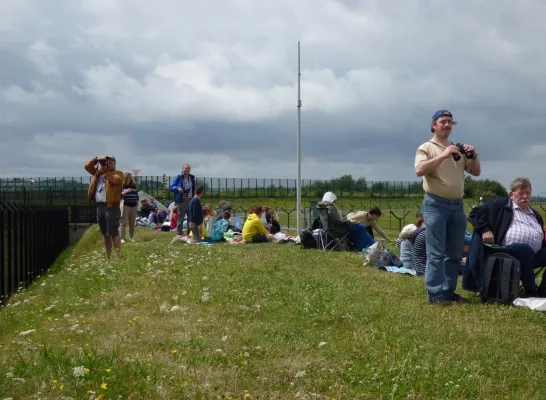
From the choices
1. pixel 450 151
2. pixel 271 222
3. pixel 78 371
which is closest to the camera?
pixel 78 371

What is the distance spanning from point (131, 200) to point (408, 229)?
25.0 feet

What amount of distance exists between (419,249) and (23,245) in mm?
6714

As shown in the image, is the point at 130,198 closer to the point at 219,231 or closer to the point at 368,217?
the point at 219,231

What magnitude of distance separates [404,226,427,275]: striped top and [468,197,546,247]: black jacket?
220 centimetres

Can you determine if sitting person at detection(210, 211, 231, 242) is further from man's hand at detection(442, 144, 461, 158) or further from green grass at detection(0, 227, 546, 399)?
man's hand at detection(442, 144, 461, 158)

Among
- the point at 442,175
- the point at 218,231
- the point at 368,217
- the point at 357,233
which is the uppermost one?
the point at 442,175

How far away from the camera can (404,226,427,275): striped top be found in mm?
9945

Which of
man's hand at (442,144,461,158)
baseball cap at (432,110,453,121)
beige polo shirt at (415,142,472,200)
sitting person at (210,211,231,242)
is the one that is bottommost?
sitting person at (210,211,231,242)

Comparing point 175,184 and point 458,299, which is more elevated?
point 175,184

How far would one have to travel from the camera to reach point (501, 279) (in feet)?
24.3

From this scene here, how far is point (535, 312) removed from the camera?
6812mm

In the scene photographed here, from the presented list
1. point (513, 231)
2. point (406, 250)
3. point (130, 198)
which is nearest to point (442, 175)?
point (513, 231)

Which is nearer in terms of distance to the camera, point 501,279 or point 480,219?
point 501,279

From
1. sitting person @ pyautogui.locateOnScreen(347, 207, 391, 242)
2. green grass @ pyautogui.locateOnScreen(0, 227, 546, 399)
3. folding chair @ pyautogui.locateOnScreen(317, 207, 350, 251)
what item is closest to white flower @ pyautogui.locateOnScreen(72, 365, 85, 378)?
green grass @ pyautogui.locateOnScreen(0, 227, 546, 399)
